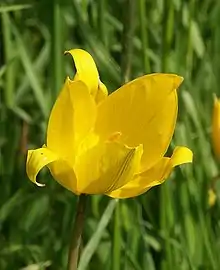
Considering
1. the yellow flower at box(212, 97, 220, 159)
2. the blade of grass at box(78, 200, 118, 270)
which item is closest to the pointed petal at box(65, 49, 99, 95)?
the blade of grass at box(78, 200, 118, 270)

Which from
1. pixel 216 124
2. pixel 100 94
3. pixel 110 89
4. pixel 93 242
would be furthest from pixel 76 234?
pixel 110 89

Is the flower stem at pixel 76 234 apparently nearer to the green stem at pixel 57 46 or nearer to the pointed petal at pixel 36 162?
the pointed petal at pixel 36 162

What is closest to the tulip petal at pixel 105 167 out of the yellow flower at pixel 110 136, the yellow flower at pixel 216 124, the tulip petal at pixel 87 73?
the yellow flower at pixel 110 136

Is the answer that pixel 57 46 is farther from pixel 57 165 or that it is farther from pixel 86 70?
pixel 57 165

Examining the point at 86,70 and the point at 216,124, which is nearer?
the point at 86,70

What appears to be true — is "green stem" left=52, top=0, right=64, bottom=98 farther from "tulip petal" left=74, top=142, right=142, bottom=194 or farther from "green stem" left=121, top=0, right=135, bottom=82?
"tulip petal" left=74, top=142, right=142, bottom=194

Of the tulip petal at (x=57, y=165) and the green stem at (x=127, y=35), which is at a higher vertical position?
the green stem at (x=127, y=35)

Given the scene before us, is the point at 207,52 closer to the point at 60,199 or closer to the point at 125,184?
the point at 60,199
